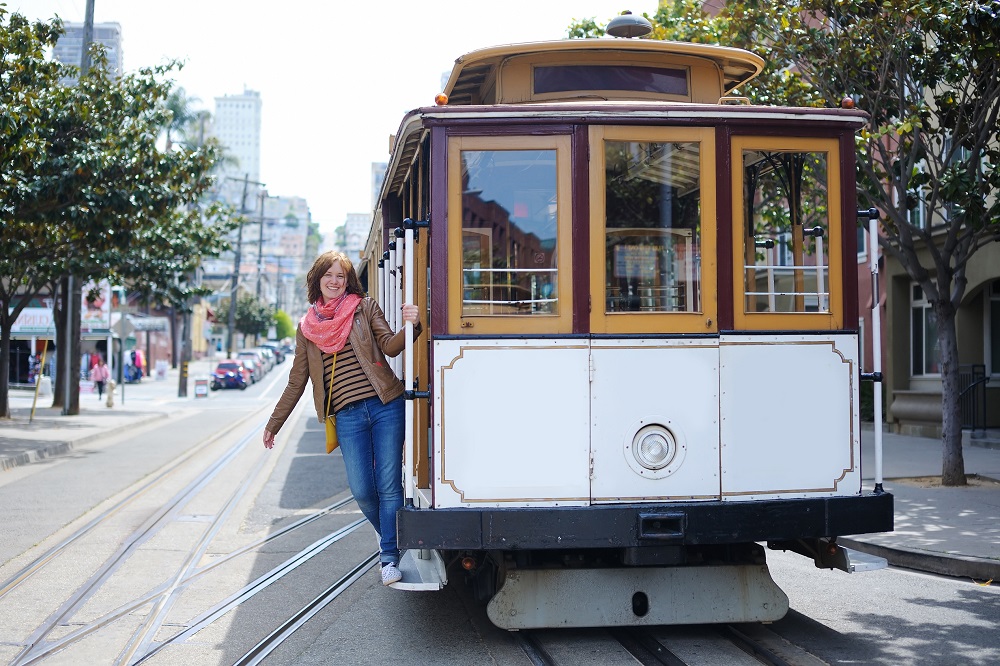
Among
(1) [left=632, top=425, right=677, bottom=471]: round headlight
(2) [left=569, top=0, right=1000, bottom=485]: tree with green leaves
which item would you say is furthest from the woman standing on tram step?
(2) [left=569, top=0, right=1000, bottom=485]: tree with green leaves

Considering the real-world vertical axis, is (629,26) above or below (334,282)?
above

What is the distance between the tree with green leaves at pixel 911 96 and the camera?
11820 millimetres

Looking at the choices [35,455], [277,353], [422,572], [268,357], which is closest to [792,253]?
[422,572]

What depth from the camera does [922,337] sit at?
70.0 ft

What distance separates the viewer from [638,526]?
5.56 meters

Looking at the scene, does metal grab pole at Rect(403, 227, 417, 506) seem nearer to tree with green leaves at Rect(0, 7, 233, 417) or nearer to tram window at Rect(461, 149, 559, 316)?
tram window at Rect(461, 149, 559, 316)

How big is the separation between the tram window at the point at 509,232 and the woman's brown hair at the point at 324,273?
2.90 feet

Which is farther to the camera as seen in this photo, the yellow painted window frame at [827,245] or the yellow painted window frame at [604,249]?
the yellow painted window frame at [827,245]

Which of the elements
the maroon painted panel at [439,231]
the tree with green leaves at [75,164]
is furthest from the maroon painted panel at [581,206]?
the tree with green leaves at [75,164]

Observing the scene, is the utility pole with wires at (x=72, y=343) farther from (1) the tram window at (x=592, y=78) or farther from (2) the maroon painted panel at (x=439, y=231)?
(2) the maroon painted panel at (x=439, y=231)

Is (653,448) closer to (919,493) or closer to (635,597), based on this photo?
(635,597)

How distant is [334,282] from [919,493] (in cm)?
852

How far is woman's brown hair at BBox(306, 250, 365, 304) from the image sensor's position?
6.31 m

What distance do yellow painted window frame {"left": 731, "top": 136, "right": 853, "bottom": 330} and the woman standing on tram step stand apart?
193cm
